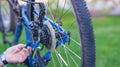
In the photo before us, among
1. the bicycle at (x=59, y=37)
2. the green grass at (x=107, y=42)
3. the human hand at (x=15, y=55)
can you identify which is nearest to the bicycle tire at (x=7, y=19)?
the green grass at (x=107, y=42)

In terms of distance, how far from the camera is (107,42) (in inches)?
249

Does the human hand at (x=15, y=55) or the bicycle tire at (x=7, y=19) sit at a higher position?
the bicycle tire at (x=7, y=19)

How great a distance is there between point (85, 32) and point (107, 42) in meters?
3.51

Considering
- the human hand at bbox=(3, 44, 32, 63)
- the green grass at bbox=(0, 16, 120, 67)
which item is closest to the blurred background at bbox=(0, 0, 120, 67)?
the green grass at bbox=(0, 16, 120, 67)

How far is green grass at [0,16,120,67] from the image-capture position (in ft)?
16.7

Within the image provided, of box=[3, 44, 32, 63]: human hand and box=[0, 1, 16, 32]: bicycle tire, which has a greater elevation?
box=[0, 1, 16, 32]: bicycle tire

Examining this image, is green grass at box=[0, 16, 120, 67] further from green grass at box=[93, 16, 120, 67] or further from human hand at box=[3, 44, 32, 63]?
human hand at box=[3, 44, 32, 63]

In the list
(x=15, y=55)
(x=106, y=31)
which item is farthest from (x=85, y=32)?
(x=106, y=31)

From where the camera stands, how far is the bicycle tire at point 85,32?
2.86m

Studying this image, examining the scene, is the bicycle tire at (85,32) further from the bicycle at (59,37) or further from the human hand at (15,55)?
the human hand at (15,55)

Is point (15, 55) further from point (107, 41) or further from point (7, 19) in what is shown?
point (107, 41)

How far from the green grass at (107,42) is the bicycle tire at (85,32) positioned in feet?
3.88

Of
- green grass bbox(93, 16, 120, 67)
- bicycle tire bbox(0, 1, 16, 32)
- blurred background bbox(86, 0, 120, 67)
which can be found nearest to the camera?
green grass bbox(93, 16, 120, 67)

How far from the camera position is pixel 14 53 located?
3100mm
